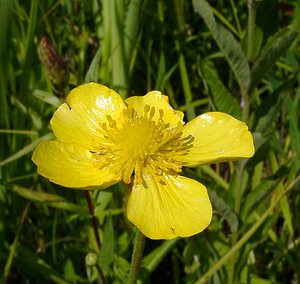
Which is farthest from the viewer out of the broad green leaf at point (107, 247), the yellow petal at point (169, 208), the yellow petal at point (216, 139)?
the broad green leaf at point (107, 247)

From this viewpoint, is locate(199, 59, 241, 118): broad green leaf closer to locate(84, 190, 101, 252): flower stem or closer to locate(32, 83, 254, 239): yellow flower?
locate(32, 83, 254, 239): yellow flower

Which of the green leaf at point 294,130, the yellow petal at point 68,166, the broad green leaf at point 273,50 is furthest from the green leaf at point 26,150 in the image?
the green leaf at point 294,130

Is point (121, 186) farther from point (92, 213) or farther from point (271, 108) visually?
point (271, 108)

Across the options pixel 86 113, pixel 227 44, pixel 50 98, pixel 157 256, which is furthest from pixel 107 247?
pixel 227 44

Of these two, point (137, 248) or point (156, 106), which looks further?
point (156, 106)

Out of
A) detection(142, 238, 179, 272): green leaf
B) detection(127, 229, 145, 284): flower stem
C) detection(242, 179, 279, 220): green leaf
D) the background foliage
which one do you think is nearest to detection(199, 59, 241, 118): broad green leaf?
the background foliage

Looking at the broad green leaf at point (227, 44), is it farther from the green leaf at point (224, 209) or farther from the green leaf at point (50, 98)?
the green leaf at point (50, 98)
